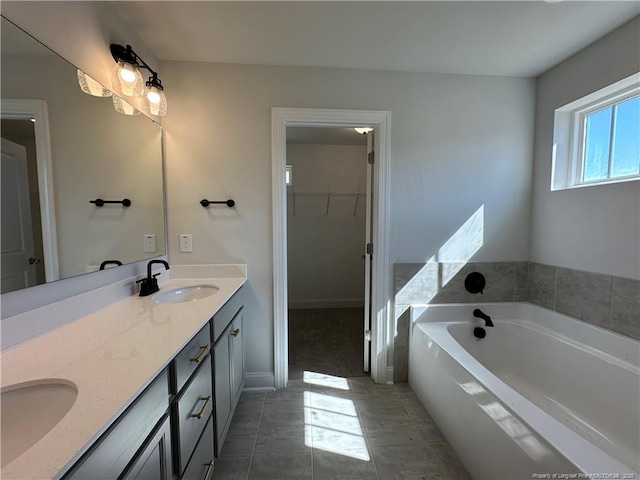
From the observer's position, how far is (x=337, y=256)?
154 inches

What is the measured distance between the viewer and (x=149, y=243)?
1.70m

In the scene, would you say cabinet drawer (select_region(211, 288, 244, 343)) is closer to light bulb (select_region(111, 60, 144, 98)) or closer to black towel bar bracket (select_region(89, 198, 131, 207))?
black towel bar bracket (select_region(89, 198, 131, 207))

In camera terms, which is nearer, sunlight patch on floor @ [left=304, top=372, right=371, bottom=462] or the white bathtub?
the white bathtub

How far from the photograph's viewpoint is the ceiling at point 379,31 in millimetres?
1354

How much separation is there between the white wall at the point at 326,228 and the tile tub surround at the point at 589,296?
2.17m

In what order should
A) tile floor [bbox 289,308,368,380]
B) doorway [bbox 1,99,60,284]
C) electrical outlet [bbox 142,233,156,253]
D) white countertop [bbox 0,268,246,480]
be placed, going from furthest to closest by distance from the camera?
tile floor [bbox 289,308,368,380] → electrical outlet [bbox 142,233,156,253] → doorway [bbox 1,99,60,284] → white countertop [bbox 0,268,246,480]

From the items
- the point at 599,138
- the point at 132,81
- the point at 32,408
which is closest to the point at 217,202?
the point at 132,81

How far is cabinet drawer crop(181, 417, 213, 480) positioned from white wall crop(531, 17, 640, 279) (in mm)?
2391

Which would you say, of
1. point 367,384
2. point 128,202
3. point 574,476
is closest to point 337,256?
point 367,384

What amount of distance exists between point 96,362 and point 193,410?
0.45m

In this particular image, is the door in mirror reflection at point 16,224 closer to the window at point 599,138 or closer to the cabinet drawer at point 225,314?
the cabinet drawer at point 225,314

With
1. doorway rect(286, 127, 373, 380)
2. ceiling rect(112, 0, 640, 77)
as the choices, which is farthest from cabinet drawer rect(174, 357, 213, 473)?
doorway rect(286, 127, 373, 380)

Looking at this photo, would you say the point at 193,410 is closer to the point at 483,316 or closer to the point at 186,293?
the point at 186,293

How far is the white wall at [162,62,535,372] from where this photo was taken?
1.85m
